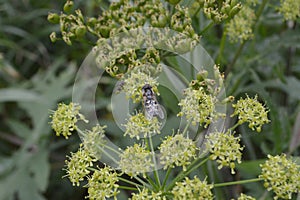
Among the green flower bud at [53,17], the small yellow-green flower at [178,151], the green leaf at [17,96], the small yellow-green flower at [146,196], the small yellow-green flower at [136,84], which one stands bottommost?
the small yellow-green flower at [146,196]

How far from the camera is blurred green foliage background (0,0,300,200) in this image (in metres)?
2.71

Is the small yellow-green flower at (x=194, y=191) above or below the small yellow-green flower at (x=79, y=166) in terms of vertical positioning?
below

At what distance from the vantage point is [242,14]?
103 inches

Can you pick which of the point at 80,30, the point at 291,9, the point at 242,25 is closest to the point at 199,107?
the point at 80,30

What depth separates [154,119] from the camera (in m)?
1.90

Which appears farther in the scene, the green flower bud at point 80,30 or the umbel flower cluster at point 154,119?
the green flower bud at point 80,30

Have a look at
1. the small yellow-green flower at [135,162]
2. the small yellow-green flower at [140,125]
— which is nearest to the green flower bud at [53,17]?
the small yellow-green flower at [140,125]

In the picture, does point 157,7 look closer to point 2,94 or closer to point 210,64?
point 210,64

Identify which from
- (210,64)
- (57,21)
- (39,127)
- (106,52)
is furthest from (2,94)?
(210,64)

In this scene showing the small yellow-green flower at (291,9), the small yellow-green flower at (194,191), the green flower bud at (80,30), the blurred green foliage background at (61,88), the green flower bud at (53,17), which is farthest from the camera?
the blurred green foliage background at (61,88)

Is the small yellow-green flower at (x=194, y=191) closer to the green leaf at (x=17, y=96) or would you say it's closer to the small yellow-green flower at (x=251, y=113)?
the small yellow-green flower at (x=251, y=113)

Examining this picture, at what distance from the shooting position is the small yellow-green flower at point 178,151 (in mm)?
1797

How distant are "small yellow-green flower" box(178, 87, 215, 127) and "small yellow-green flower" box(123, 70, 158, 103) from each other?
0.57ft

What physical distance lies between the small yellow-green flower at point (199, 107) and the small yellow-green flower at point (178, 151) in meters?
0.08
